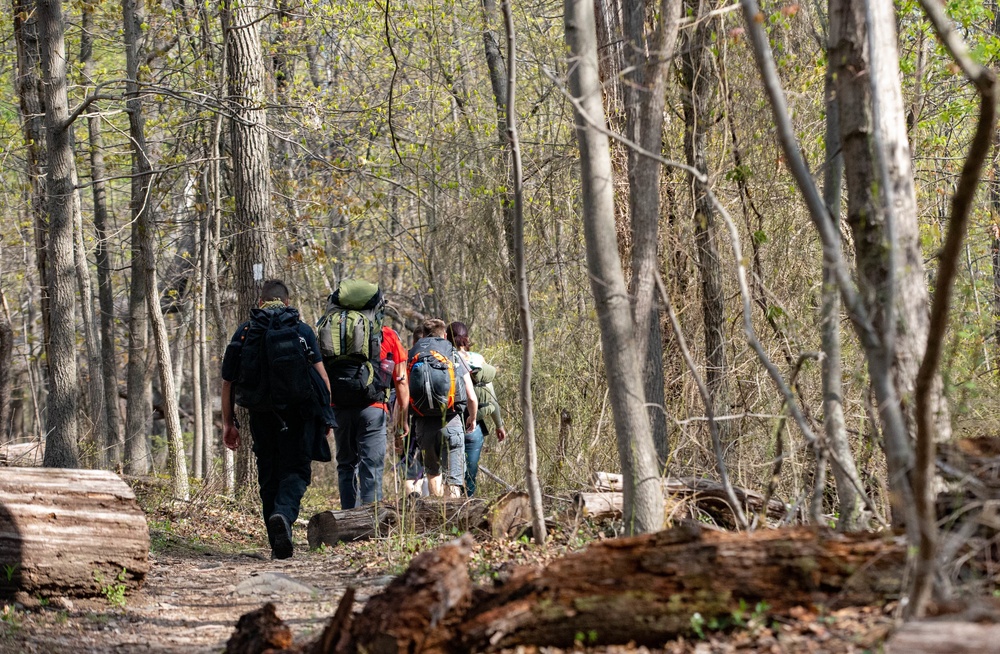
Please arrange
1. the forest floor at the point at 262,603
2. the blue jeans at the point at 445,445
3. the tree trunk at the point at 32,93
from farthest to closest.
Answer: the tree trunk at the point at 32,93, the blue jeans at the point at 445,445, the forest floor at the point at 262,603

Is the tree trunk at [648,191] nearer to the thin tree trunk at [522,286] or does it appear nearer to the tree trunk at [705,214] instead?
the thin tree trunk at [522,286]

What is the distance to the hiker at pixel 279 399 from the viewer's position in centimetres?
751

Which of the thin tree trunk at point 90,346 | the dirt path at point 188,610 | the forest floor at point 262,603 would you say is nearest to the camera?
the forest floor at point 262,603

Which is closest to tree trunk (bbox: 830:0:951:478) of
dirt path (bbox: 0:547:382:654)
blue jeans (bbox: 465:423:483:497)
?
dirt path (bbox: 0:547:382:654)

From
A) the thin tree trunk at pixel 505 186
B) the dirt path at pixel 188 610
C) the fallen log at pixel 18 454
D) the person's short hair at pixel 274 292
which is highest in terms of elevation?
the thin tree trunk at pixel 505 186

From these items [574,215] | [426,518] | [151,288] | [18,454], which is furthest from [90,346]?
[426,518]

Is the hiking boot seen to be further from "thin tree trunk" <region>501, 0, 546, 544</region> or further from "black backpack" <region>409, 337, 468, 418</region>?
"thin tree trunk" <region>501, 0, 546, 544</region>

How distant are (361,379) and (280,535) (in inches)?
59.2

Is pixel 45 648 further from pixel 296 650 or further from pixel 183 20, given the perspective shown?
pixel 183 20

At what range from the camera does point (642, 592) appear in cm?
386

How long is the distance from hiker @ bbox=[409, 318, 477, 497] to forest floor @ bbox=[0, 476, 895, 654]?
1463 millimetres

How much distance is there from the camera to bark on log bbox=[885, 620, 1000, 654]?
2687 mm

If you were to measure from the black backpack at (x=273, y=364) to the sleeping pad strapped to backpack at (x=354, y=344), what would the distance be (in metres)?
0.61

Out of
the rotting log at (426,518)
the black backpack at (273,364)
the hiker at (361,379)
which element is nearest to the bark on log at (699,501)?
the rotting log at (426,518)
